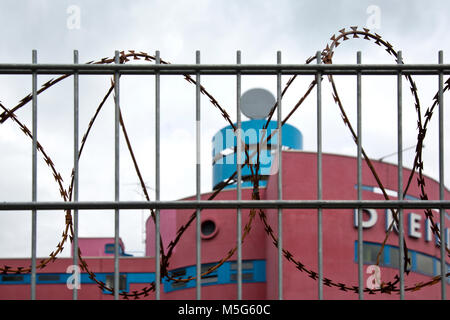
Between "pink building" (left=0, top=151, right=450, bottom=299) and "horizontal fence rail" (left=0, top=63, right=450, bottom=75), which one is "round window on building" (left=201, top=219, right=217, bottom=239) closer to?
"pink building" (left=0, top=151, right=450, bottom=299)

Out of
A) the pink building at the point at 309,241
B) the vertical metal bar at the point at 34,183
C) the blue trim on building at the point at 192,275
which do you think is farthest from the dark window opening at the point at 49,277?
the vertical metal bar at the point at 34,183

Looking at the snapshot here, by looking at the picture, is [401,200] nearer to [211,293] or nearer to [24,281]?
[211,293]

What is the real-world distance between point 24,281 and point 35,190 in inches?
1250

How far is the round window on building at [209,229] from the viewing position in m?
28.0

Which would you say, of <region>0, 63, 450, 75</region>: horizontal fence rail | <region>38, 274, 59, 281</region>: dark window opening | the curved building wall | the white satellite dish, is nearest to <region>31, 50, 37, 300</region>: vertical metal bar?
<region>0, 63, 450, 75</region>: horizontal fence rail

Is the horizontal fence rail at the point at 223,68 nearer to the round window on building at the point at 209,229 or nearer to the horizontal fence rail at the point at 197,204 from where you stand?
the horizontal fence rail at the point at 197,204

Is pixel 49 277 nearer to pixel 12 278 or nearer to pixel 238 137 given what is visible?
pixel 12 278

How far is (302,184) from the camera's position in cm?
Result: 2314

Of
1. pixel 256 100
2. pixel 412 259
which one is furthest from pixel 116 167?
pixel 412 259

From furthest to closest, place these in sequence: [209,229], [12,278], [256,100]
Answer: [12,278] → [209,229] → [256,100]

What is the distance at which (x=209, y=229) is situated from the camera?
93.1 ft

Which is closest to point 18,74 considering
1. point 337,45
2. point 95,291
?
point 337,45

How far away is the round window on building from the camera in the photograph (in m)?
28.0

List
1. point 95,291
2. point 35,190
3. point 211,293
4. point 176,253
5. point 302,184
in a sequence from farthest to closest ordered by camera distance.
A: point 95,291 → point 176,253 → point 211,293 → point 302,184 → point 35,190
